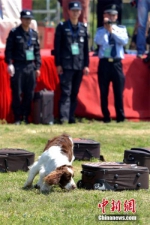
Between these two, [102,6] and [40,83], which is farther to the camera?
[102,6]

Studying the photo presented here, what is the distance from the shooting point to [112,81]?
14.9m

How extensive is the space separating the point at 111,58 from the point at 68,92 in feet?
3.50

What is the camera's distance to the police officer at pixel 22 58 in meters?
14.2

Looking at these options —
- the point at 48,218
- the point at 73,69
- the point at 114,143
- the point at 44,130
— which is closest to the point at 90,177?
the point at 48,218

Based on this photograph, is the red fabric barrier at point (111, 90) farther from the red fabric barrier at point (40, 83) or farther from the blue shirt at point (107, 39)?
Answer: the blue shirt at point (107, 39)

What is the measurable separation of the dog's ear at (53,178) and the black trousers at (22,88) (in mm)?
6550

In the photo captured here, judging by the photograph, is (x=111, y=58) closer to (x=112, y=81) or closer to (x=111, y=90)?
(x=112, y=81)

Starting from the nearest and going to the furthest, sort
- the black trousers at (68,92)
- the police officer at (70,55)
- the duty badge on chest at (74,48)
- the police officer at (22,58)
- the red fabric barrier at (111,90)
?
1. the police officer at (22,58)
2. the police officer at (70,55)
3. the duty badge on chest at (74,48)
4. the black trousers at (68,92)
5. the red fabric barrier at (111,90)

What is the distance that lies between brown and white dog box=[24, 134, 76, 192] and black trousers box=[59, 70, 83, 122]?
6.18 metres

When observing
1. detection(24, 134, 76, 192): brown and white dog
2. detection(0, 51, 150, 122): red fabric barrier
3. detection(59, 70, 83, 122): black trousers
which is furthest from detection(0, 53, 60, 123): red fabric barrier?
detection(24, 134, 76, 192): brown and white dog

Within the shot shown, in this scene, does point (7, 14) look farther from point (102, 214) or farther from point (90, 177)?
point (102, 214)

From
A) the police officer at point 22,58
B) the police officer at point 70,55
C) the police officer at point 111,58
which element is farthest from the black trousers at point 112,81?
the police officer at point 22,58

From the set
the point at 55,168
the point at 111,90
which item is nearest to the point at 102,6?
the point at 111,90

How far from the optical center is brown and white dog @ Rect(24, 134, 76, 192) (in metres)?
7.93
